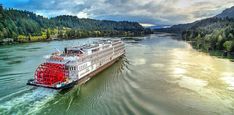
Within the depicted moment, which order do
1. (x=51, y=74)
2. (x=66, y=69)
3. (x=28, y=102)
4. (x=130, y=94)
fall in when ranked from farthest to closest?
1. (x=66, y=69)
2. (x=51, y=74)
3. (x=130, y=94)
4. (x=28, y=102)

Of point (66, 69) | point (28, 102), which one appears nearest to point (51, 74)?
point (66, 69)

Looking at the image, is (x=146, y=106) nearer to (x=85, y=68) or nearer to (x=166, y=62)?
(x=85, y=68)

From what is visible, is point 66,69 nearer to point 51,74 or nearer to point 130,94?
point 51,74

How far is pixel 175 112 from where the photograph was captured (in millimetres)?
20938

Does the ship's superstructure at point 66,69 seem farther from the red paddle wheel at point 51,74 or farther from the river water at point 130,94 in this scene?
the river water at point 130,94

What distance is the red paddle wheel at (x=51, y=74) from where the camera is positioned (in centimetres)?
2607

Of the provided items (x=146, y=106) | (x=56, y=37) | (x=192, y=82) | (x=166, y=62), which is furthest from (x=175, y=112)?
(x=56, y=37)

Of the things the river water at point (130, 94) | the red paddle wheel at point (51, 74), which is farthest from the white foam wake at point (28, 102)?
the red paddle wheel at point (51, 74)

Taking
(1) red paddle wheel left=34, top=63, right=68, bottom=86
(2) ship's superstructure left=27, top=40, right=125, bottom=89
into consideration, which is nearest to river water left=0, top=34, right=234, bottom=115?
(2) ship's superstructure left=27, top=40, right=125, bottom=89

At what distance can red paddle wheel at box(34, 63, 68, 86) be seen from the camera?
26.1 metres

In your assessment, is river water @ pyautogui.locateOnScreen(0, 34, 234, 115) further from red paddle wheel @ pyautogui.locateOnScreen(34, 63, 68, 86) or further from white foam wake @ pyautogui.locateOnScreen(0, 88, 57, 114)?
red paddle wheel @ pyautogui.locateOnScreen(34, 63, 68, 86)

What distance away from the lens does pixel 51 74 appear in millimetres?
26438

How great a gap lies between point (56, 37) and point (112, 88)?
8413 cm

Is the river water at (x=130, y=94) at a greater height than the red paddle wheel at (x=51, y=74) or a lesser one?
lesser
